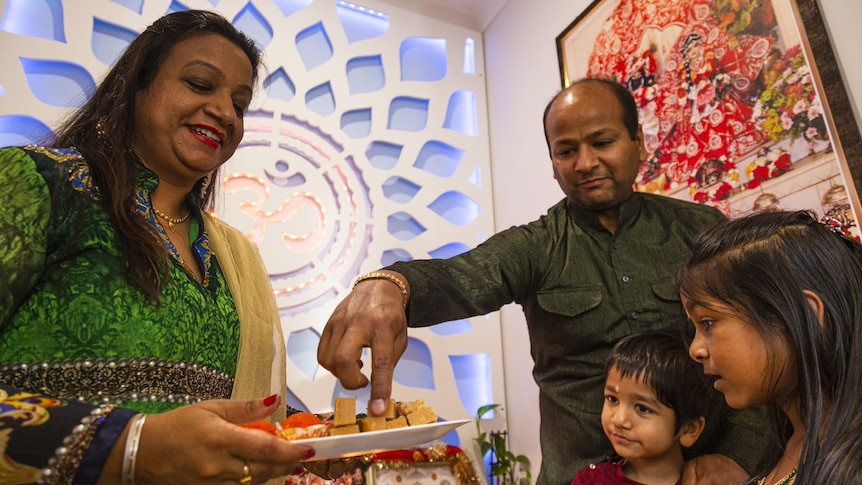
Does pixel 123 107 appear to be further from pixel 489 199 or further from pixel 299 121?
pixel 489 199

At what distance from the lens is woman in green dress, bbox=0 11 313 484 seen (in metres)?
0.76

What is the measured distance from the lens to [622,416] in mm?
1454

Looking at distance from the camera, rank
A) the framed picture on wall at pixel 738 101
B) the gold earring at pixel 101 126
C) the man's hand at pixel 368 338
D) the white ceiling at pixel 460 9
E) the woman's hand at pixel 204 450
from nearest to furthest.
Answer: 1. the woman's hand at pixel 204 450
2. the man's hand at pixel 368 338
3. the gold earring at pixel 101 126
4. the framed picture on wall at pixel 738 101
5. the white ceiling at pixel 460 9

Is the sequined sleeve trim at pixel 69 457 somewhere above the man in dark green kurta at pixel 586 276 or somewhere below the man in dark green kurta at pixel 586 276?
below

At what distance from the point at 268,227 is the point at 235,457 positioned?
2382 mm

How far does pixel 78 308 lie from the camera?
39.7 inches

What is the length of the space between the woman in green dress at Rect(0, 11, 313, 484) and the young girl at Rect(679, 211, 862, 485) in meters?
0.80

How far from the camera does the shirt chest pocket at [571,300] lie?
1.53 meters

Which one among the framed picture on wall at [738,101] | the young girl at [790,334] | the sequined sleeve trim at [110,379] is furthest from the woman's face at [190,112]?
the framed picture on wall at [738,101]

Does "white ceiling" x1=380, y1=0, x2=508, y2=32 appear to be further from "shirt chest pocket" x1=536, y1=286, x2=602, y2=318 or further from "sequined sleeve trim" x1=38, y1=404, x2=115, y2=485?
"sequined sleeve trim" x1=38, y1=404, x2=115, y2=485

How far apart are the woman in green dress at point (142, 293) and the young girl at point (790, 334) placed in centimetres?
80

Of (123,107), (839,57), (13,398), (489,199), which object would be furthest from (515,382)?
(13,398)

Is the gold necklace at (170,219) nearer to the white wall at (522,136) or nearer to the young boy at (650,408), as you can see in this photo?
the young boy at (650,408)

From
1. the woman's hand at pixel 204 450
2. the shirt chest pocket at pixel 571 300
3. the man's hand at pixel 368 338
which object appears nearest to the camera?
the woman's hand at pixel 204 450
